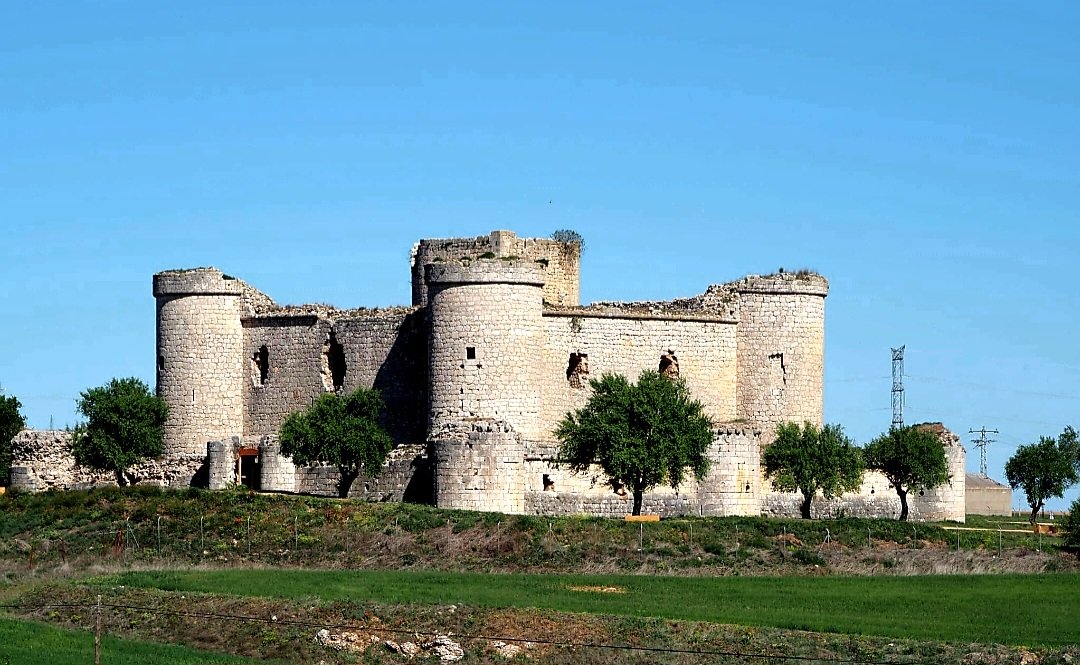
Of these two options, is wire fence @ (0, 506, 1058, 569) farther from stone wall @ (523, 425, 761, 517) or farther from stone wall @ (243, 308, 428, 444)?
stone wall @ (243, 308, 428, 444)

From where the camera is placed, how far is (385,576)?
48.3m

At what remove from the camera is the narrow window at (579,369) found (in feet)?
206

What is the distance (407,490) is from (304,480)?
4369 mm

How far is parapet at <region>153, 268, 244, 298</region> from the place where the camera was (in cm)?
6519

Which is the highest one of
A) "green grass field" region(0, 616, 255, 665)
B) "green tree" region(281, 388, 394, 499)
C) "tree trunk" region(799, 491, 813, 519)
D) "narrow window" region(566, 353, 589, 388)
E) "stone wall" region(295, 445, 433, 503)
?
"narrow window" region(566, 353, 589, 388)

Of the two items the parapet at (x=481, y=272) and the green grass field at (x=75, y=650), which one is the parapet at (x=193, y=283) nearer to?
the parapet at (x=481, y=272)

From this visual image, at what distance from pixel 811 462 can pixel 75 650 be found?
25618 millimetres

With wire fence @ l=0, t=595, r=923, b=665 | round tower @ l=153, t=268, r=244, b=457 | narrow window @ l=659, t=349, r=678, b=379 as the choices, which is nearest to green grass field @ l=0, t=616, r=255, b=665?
wire fence @ l=0, t=595, r=923, b=665

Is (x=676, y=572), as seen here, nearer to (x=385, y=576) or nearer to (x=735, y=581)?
(x=735, y=581)

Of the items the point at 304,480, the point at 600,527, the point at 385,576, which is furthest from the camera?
the point at 304,480

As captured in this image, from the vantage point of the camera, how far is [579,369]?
206 feet

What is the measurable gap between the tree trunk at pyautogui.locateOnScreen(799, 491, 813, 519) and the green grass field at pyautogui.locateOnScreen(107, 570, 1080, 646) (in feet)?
38.2

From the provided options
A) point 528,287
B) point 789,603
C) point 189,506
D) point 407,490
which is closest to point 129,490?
point 189,506

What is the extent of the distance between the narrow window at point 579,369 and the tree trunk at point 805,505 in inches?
253
